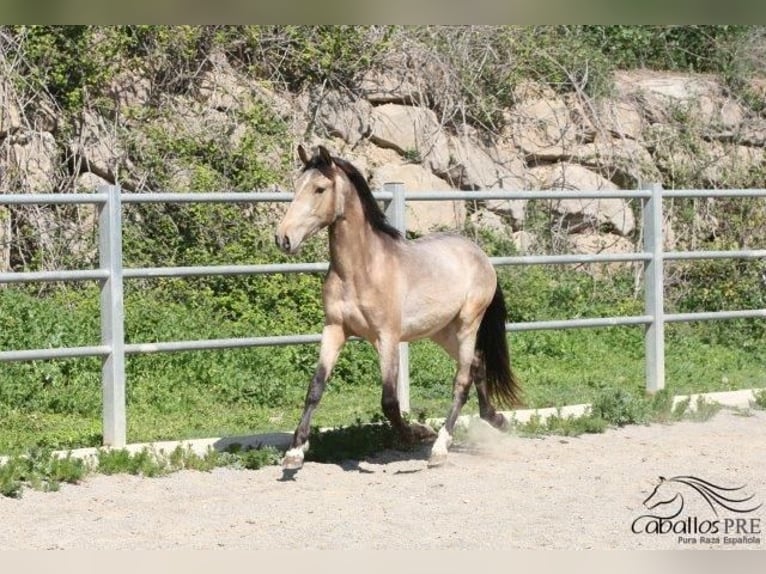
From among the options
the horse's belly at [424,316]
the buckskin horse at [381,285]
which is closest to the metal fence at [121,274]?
the buckskin horse at [381,285]

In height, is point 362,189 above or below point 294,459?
above

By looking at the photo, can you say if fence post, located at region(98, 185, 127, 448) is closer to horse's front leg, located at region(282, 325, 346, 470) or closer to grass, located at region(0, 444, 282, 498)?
grass, located at region(0, 444, 282, 498)

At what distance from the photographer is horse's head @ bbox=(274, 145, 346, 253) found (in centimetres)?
582

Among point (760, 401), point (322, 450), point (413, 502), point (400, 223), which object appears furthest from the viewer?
point (760, 401)

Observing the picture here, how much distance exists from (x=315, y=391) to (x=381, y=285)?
25.7 inches

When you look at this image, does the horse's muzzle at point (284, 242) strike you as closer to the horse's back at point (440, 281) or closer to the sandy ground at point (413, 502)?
the horse's back at point (440, 281)

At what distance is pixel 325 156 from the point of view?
6.00 meters

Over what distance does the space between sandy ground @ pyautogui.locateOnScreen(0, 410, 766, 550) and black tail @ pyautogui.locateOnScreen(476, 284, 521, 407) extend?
0.84 feet

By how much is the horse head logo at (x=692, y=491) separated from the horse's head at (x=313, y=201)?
2.08 m

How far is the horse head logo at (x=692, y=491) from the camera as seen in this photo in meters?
5.24

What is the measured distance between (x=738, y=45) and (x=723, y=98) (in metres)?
0.89

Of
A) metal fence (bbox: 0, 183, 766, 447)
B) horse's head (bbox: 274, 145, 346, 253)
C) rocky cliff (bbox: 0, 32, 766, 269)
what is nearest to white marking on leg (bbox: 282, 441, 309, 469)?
horse's head (bbox: 274, 145, 346, 253)

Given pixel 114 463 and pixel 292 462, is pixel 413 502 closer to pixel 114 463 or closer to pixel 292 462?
pixel 292 462

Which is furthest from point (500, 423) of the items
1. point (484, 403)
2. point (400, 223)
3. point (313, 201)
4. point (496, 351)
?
point (313, 201)
